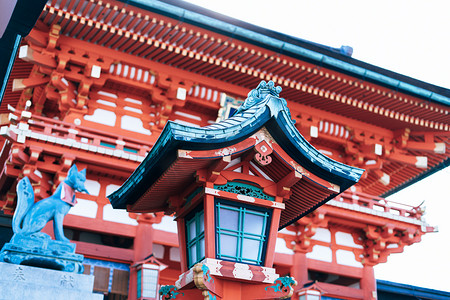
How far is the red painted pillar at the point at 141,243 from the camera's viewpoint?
1187 cm

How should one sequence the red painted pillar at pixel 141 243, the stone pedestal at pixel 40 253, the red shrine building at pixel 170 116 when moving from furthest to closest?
the red shrine building at pixel 170 116, the red painted pillar at pixel 141 243, the stone pedestal at pixel 40 253

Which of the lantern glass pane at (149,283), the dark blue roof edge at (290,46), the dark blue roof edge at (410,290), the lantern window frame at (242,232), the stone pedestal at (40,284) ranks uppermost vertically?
the dark blue roof edge at (290,46)

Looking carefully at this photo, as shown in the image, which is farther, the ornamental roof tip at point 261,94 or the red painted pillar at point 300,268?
the red painted pillar at point 300,268

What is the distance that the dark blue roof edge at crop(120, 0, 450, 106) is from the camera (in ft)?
41.4

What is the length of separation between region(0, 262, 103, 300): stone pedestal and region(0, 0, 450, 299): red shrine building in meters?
2.32

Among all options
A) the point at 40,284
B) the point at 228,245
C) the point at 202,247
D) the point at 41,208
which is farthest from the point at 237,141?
the point at 41,208

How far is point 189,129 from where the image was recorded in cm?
626

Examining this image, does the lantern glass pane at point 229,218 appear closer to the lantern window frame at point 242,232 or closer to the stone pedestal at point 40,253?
the lantern window frame at point 242,232

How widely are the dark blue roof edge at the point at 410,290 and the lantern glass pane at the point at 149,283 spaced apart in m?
7.44

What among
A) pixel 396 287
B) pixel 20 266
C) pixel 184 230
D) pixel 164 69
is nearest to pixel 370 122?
pixel 396 287

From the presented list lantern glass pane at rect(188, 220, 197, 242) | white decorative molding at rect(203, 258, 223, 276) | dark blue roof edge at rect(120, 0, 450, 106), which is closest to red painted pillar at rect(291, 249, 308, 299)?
dark blue roof edge at rect(120, 0, 450, 106)

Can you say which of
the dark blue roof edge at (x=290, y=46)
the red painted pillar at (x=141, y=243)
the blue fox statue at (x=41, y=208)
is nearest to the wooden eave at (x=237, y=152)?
the blue fox statue at (x=41, y=208)

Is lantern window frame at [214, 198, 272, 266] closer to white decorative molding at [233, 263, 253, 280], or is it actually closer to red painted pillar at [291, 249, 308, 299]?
white decorative molding at [233, 263, 253, 280]

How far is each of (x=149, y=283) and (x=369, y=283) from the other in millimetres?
6577
